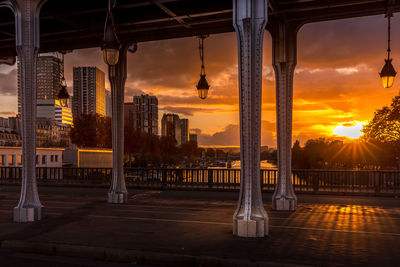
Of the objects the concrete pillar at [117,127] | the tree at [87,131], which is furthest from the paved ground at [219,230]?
the tree at [87,131]

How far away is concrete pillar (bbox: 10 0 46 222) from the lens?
39.3 ft

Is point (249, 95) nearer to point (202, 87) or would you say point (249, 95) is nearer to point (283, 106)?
point (283, 106)

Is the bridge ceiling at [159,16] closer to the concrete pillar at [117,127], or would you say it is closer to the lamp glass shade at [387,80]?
the concrete pillar at [117,127]

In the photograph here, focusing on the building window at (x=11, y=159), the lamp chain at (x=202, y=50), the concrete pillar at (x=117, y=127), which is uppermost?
the lamp chain at (x=202, y=50)

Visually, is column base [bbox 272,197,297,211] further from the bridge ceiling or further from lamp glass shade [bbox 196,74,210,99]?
the bridge ceiling

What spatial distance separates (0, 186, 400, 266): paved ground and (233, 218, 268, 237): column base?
0.23 meters

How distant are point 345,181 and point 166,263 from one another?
1378 cm

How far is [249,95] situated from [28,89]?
7090 millimetres

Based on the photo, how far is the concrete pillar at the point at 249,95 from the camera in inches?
379

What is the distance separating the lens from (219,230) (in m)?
10.2

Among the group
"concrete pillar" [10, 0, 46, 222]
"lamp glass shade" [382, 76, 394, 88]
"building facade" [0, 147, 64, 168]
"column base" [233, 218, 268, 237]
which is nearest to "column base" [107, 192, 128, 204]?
"concrete pillar" [10, 0, 46, 222]

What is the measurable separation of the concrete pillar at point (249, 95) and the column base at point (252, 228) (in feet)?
0.23

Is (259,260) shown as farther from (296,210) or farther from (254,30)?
(296,210)

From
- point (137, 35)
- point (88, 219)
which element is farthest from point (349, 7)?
point (88, 219)
